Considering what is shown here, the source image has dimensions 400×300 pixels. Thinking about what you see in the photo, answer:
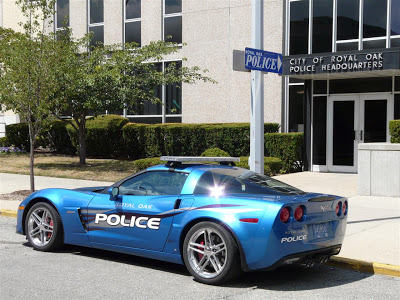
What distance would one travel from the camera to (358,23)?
1742 cm

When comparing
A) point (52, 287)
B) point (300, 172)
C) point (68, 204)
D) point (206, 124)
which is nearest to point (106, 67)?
point (206, 124)

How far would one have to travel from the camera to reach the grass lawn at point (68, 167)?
16952 mm

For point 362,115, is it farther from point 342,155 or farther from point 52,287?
point 52,287

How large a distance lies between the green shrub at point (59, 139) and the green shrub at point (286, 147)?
381 inches

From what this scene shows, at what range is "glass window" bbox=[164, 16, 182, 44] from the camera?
21.9m

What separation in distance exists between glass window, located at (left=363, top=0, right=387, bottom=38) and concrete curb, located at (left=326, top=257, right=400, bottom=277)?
11.8 m

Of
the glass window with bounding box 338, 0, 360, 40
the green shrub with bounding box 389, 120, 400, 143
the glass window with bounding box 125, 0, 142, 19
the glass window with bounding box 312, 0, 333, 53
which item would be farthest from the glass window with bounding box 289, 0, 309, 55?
the glass window with bounding box 125, 0, 142, 19

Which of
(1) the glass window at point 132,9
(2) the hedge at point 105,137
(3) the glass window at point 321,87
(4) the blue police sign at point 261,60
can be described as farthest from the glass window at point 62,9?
(4) the blue police sign at point 261,60

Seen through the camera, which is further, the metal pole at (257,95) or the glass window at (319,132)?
the glass window at (319,132)

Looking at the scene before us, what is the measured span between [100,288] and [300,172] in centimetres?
1255

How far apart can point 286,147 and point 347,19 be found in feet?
15.0

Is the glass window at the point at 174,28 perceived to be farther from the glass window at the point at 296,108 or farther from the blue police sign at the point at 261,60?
the blue police sign at the point at 261,60

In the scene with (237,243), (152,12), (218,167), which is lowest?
(237,243)

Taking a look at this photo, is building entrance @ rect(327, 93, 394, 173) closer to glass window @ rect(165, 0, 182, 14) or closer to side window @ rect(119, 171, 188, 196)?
glass window @ rect(165, 0, 182, 14)
